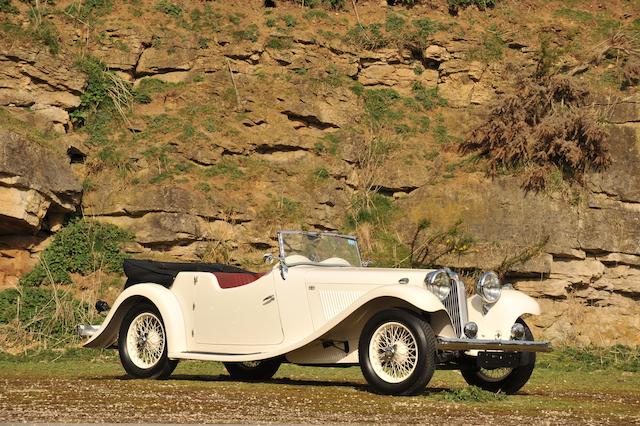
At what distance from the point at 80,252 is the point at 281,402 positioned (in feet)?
35.7

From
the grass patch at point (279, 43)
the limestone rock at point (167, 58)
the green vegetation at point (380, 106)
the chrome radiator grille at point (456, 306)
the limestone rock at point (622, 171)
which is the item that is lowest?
the chrome radiator grille at point (456, 306)

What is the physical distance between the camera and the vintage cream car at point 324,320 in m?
9.05

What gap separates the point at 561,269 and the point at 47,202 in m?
9.50

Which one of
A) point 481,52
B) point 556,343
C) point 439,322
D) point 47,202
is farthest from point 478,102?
point 439,322

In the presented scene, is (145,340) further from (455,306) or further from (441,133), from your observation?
(441,133)

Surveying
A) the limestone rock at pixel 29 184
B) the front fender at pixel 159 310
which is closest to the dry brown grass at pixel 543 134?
the limestone rock at pixel 29 184

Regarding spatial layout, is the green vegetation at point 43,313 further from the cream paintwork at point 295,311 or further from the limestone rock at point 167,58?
the limestone rock at point 167,58

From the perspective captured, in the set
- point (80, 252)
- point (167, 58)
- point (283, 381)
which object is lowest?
point (283, 381)

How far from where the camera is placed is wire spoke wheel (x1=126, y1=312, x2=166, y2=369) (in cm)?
1088

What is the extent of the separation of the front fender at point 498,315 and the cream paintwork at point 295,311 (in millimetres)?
10

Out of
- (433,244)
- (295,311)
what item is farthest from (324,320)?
(433,244)

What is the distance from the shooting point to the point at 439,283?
935 cm

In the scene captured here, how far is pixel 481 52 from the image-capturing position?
926 inches

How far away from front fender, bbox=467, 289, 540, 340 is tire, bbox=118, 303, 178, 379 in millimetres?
3324
